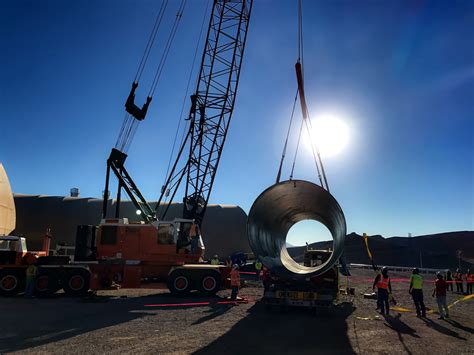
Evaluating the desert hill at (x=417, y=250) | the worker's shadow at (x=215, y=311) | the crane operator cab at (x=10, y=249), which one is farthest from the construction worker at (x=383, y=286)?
the desert hill at (x=417, y=250)

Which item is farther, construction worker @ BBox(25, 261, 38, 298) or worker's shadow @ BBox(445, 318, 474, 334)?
construction worker @ BBox(25, 261, 38, 298)

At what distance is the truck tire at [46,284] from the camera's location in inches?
564

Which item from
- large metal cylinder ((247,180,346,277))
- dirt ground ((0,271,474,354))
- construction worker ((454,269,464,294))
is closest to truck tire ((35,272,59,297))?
dirt ground ((0,271,474,354))

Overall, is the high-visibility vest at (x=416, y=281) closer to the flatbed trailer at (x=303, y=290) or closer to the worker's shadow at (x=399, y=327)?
the worker's shadow at (x=399, y=327)

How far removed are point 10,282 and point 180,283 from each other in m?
6.44

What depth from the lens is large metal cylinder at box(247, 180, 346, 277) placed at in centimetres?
998

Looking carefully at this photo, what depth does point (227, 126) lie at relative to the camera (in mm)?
23766

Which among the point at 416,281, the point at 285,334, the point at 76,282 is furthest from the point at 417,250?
the point at 285,334

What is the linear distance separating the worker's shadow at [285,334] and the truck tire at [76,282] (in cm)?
720

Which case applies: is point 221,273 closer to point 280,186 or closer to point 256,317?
point 256,317

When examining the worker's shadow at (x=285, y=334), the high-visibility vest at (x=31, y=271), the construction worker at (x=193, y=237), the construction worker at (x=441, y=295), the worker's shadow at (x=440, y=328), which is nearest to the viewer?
the worker's shadow at (x=285, y=334)

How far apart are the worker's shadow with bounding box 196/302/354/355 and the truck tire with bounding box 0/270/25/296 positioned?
30.7 ft

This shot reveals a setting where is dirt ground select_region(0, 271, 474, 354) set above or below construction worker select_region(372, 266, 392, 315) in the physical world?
below

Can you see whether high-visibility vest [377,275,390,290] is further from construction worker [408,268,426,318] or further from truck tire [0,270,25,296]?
truck tire [0,270,25,296]
